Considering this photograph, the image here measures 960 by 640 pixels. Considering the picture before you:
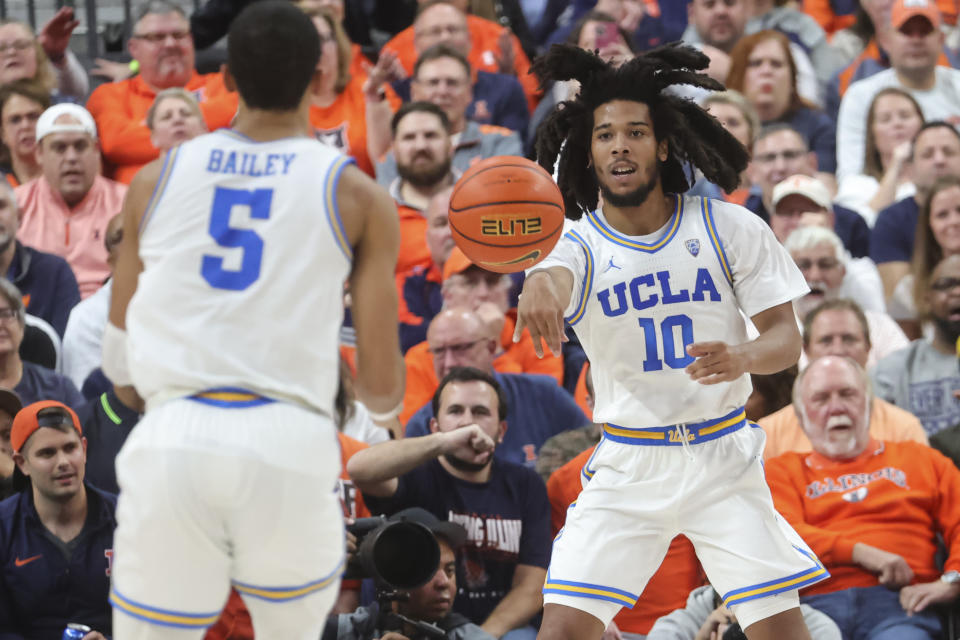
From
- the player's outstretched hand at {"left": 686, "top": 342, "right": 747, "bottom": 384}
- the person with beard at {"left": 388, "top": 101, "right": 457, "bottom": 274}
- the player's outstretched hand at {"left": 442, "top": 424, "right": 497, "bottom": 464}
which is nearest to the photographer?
the player's outstretched hand at {"left": 686, "top": 342, "right": 747, "bottom": 384}

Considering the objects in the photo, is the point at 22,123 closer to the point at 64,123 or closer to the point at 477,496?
the point at 64,123

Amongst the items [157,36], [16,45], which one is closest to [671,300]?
[157,36]

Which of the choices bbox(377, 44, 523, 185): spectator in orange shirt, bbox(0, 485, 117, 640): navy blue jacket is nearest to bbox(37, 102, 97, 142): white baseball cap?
bbox(377, 44, 523, 185): spectator in orange shirt

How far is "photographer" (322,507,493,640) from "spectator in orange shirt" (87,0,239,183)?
4381 mm

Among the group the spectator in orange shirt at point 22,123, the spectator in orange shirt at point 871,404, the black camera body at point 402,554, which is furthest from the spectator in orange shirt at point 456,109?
the black camera body at point 402,554

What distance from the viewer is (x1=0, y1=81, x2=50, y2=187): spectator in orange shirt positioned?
29.2ft

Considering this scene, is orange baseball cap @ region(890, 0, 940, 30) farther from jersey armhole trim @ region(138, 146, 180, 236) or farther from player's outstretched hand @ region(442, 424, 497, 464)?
jersey armhole trim @ region(138, 146, 180, 236)

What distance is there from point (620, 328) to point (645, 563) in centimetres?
79

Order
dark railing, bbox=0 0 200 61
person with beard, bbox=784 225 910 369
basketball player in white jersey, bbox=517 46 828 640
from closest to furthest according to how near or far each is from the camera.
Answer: basketball player in white jersey, bbox=517 46 828 640 < person with beard, bbox=784 225 910 369 < dark railing, bbox=0 0 200 61

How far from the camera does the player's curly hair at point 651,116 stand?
470 centimetres

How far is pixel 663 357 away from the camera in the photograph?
4.50 m

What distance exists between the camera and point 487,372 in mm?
6676

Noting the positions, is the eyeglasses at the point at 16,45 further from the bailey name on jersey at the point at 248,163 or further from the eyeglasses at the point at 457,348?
the bailey name on jersey at the point at 248,163

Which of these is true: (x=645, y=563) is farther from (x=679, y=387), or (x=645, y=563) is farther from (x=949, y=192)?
(x=949, y=192)
